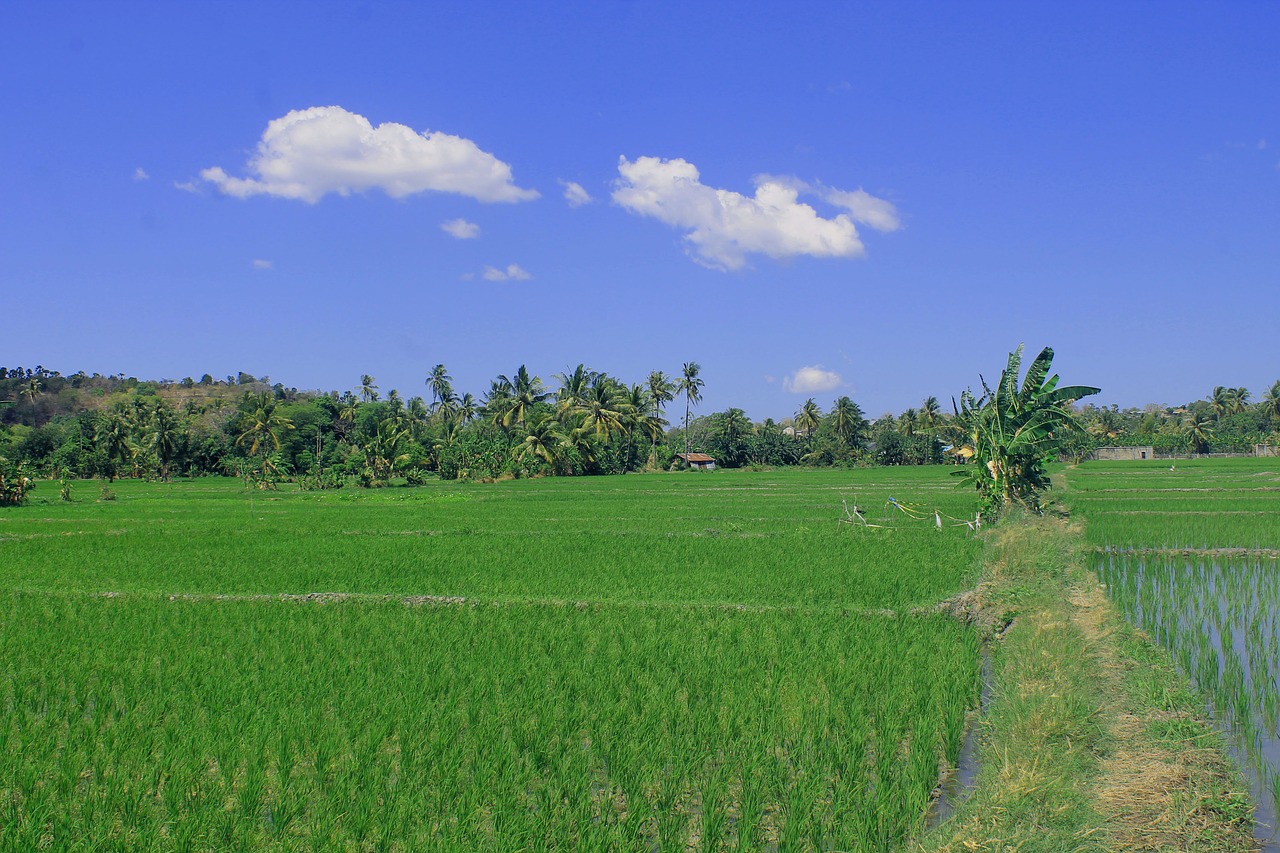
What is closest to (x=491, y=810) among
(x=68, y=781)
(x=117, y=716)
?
(x=68, y=781)

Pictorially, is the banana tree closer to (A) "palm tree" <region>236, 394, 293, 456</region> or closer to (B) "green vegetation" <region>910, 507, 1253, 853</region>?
(B) "green vegetation" <region>910, 507, 1253, 853</region>

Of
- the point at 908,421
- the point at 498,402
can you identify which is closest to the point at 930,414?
the point at 908,421

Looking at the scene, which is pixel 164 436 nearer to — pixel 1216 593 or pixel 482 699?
pixel 482 699

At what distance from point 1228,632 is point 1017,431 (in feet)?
29.0

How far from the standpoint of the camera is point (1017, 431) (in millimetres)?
15398

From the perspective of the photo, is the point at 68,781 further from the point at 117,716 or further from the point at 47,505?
the point at 47,505

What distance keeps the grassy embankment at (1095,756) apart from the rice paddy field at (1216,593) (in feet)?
0.92

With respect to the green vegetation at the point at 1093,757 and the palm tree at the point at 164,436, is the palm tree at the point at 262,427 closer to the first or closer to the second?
the palm tree at the point at 164,436

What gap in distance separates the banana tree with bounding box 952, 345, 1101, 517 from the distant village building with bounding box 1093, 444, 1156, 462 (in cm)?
4586

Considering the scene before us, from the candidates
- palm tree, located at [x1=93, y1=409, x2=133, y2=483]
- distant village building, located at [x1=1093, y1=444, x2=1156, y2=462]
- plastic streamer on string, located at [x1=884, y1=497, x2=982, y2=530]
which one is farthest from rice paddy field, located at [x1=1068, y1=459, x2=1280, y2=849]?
A: palm tree, located at [x1=93, y1=409, x2=133, y2=483]

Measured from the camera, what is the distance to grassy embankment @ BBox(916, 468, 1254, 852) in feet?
10.5

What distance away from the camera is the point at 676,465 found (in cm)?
5294

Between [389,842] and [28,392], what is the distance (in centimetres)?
7180

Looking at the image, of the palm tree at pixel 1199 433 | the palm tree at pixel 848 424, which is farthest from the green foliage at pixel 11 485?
the palm tree at pixel 1199 433
